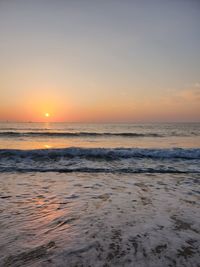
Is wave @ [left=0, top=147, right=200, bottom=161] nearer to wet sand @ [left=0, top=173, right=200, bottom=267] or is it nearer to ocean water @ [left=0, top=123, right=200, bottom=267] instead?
ocean water @ [left=0, top=123, right=200, bottom=267]

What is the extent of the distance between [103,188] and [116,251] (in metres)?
3.29

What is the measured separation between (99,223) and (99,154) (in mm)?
9771

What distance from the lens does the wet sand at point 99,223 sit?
271 centimetres

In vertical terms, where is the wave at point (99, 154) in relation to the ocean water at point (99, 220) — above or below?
below

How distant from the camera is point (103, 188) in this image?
6.15m

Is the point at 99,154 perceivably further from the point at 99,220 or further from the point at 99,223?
the point at 99,223

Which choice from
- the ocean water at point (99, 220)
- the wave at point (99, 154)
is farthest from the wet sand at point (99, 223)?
the wave at point (99, 154)

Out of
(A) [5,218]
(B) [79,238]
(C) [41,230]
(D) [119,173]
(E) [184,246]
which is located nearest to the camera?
(E) [184,246]

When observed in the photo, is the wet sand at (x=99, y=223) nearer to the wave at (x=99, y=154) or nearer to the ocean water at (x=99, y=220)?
the ocean water at (x=99, y=220)

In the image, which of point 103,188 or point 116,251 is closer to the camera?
point 116,251

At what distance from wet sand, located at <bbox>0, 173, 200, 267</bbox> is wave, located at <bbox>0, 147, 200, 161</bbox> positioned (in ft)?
19.3

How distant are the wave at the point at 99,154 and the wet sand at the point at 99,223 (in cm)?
590

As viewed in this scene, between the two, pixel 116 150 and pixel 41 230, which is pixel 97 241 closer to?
pixel 41 230

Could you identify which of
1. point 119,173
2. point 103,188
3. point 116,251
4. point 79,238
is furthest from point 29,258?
point 119,173
